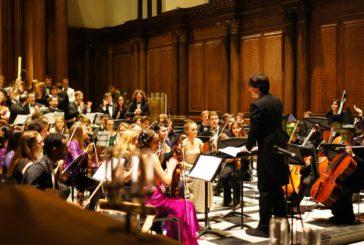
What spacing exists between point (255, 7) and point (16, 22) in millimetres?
8716

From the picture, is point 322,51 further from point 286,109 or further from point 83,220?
point 83,220

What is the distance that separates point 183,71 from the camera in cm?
1706

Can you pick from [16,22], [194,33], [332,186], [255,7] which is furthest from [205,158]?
[16,22]

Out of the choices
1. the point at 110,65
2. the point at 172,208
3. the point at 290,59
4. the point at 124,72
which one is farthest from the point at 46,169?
the point at 110,65

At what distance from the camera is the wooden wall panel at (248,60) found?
14336 millimetres

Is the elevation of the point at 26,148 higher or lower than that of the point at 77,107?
lower

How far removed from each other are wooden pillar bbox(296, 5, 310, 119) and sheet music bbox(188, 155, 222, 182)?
24.3 ft

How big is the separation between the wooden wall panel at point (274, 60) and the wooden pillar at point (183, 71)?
362 cm

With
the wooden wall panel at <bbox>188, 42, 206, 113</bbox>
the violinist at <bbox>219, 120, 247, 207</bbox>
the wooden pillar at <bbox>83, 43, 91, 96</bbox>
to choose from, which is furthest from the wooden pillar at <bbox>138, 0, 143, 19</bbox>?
the violinist at <bbox>219, 120, 247, 207</bbox>

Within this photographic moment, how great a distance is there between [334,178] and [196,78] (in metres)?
10.5

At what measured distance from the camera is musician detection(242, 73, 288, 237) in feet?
19.2

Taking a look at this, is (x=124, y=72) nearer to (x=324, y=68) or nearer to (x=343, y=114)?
(x=324, y=68)

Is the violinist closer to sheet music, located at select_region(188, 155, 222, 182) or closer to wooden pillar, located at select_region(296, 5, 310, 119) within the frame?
sheet music, located at select_region(188, 155, 222, 182)

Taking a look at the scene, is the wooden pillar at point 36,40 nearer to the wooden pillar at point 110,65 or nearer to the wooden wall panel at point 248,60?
the wooden pillar at point 110,65
